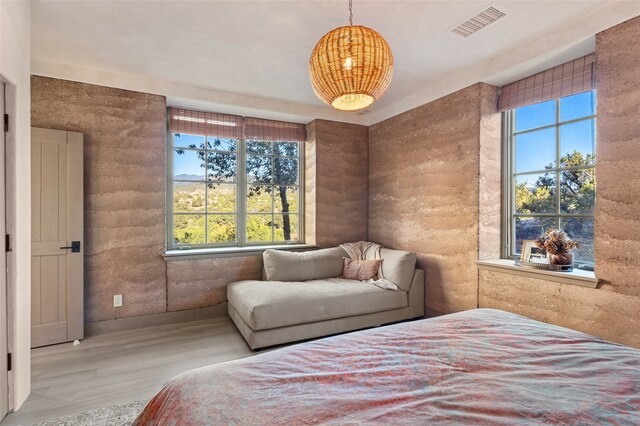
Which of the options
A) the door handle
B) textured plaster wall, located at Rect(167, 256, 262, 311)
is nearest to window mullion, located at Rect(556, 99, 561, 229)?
textured plaster wall, located at Rect(167, 256, 262, 311)

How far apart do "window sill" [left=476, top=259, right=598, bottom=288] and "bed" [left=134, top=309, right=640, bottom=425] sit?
97 cm

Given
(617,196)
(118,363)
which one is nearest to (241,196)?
(118,363)

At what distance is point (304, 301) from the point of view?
9.59ft

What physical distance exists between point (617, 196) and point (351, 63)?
209 centimetres

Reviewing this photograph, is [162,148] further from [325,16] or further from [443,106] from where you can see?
[443,106]

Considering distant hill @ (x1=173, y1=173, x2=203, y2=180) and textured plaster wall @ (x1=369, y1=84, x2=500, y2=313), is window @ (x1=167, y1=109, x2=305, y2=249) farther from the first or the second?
textured plaster wall @ (x1=369, y1=84, x2=500, y2=313)

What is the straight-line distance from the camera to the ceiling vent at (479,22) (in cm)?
222

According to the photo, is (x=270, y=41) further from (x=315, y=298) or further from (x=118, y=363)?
(x=118, y=363)

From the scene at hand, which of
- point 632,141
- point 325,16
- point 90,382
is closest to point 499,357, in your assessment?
point 632,141

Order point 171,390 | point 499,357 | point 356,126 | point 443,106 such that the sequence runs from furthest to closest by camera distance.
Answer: point 356,126
point 443,106
point 499,357
point 171,390

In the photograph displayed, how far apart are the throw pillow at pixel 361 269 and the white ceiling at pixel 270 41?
6.58 feet

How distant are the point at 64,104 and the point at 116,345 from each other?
2.37m

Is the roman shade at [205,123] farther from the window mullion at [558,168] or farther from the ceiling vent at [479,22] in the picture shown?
the window mullion at [558,168]

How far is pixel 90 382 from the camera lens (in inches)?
89.5
